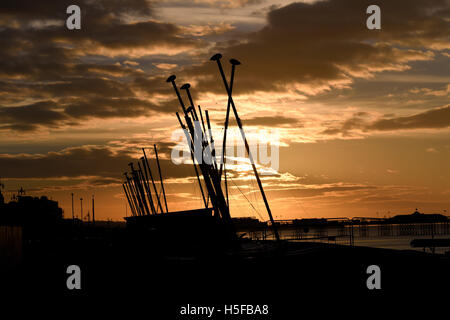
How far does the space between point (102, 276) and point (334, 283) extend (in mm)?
14984

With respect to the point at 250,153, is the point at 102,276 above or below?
below

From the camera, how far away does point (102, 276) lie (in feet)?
112

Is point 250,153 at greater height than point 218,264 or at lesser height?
greater

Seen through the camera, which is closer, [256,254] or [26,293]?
[26,293]
